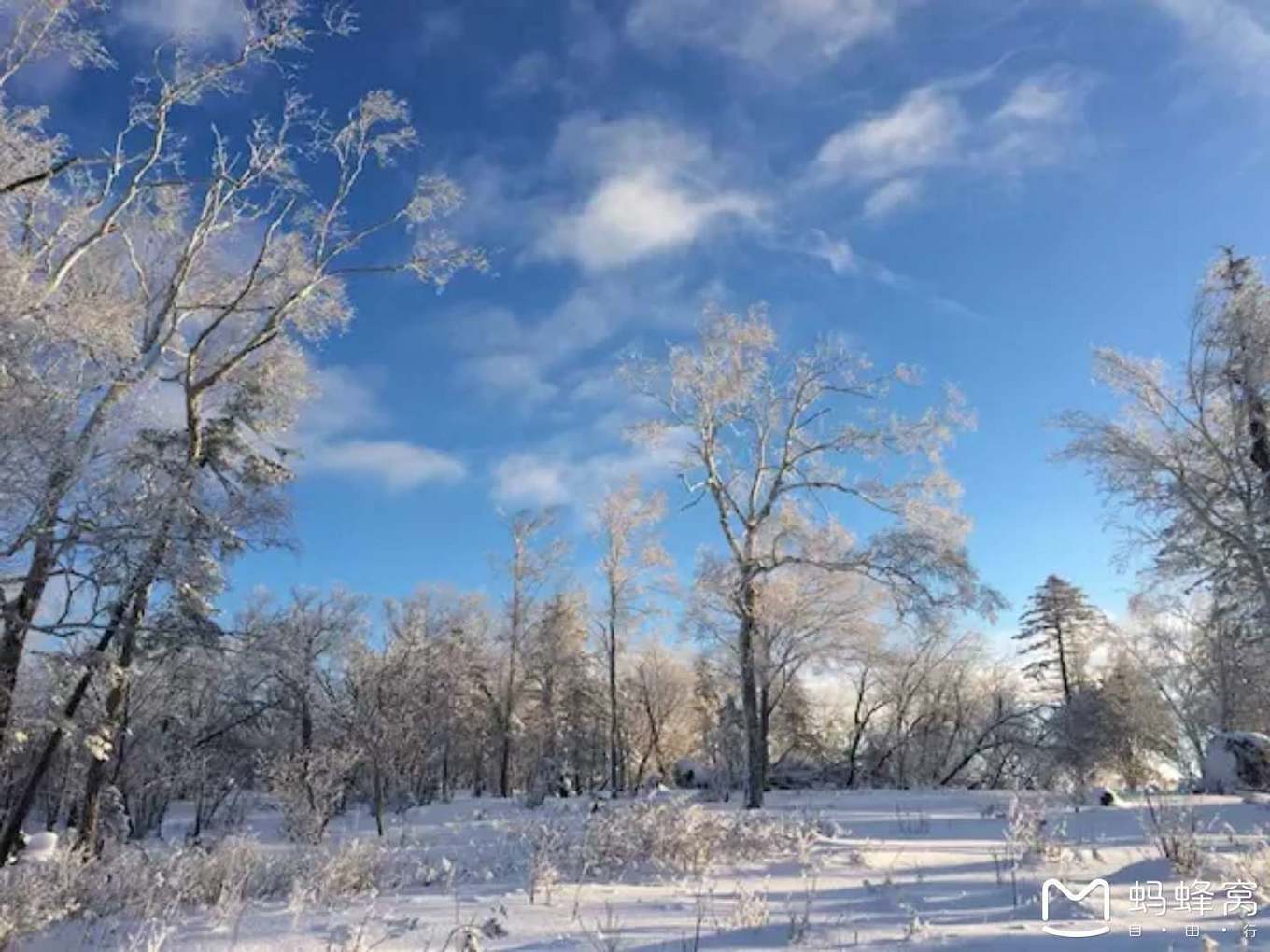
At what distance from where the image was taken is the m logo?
456 cm

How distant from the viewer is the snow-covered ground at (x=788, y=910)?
187 inches

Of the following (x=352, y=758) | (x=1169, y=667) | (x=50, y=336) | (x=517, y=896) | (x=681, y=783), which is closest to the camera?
(x=517, y=896)

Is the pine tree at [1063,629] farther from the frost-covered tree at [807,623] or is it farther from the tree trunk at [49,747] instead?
the tree trunk at [49,747]

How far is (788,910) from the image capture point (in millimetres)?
5641

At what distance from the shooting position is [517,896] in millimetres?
6766

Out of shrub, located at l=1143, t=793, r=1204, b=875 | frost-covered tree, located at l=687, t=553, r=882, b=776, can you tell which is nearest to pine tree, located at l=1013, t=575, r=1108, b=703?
frost-covered tree, located at l=687, t=553, r=882, b=776

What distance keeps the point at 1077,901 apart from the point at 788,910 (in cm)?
180

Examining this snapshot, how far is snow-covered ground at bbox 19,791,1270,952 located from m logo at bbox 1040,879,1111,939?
0.06 meters

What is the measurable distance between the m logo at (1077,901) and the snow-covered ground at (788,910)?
0.18 feet

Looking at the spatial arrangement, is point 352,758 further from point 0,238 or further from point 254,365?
point 0,238

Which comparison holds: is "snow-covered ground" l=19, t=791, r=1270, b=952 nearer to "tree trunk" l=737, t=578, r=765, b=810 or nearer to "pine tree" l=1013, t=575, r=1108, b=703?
"tree trunk" l=737, t=578, r=765, b=810

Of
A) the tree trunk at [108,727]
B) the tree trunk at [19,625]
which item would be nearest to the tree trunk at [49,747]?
the tree trunk at [108,727]

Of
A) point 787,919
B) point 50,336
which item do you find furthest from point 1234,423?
point 50,336

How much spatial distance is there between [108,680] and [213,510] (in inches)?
131
